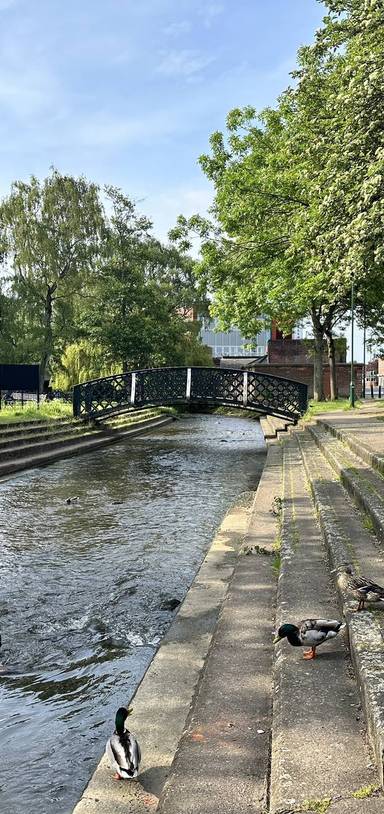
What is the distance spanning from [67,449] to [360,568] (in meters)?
17.0

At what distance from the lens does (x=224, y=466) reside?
19.6m

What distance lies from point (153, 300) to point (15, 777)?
43368mm

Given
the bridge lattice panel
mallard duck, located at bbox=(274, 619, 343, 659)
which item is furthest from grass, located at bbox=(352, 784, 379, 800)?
the bridge lattice panel

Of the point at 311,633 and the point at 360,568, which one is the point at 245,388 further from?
the point at 311,633

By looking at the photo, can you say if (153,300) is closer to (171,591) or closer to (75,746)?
(171,591)

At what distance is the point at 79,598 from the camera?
7.30 m

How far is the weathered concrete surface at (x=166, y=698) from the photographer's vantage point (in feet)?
11.4

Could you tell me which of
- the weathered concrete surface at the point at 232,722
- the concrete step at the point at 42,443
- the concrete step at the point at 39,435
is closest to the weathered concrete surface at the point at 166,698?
the weathered concrete surface at the point at 232,722

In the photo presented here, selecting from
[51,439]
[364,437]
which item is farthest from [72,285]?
[364,437]

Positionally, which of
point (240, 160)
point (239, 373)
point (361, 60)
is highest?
point (240, 160)

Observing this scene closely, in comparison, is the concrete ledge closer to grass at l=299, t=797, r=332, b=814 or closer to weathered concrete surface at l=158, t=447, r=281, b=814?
weathered concrete surface at l=158, t=447, r=281, b=814

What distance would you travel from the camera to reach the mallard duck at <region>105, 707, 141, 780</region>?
11.8 feet

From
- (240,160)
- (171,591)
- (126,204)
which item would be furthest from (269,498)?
(126,204)

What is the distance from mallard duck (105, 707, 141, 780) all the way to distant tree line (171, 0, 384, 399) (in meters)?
7.39
